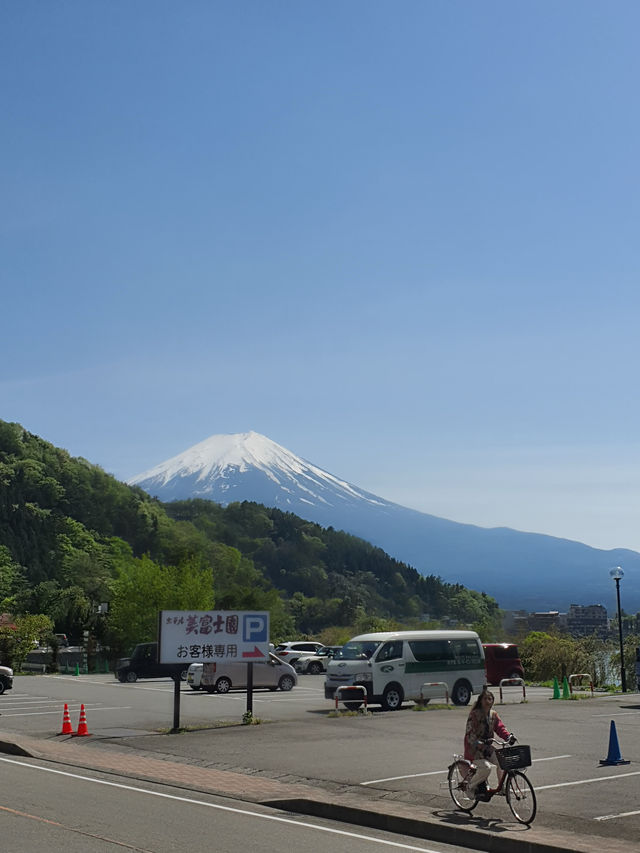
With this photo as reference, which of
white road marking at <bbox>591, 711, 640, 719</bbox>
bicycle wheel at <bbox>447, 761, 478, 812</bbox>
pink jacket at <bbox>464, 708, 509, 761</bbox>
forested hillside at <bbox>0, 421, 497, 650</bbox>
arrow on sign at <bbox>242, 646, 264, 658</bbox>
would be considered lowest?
white road marking at <bbox>591, 711, 640, 719</bbox>

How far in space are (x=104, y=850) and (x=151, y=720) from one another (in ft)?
48.6

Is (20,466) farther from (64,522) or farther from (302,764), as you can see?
(302,764)

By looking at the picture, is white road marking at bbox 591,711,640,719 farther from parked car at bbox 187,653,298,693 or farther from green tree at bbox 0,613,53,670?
green tree at bbox 0,613,53,670

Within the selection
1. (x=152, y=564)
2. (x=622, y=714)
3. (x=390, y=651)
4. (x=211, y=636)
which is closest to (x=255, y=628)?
(x=211, y=636)

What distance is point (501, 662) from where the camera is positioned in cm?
3597

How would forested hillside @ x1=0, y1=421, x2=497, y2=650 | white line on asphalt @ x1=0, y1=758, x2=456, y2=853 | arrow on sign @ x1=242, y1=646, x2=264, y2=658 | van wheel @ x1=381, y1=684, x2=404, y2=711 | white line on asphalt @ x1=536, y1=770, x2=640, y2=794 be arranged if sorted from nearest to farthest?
white line on asphalt @ x1=0, y1=758, x2=456, y2=853
white line on asphalt @ x1=536, y1=770, x2=640, y2=794
arrow on sign @ x1=242, y1=646, x2=264, y2=658
van wheel @ x1=381, y1=684, x2=404, y2=711
forested hillside @ x1=0, y1=421, x2=497, y2=650

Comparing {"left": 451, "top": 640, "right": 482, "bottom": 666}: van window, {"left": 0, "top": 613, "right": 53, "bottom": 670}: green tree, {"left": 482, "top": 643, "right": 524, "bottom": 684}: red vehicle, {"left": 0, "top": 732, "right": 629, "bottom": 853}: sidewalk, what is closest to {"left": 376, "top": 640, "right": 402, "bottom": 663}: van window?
{"left": 451, "top": 640, "right": 482, "bottom": 666}: van window

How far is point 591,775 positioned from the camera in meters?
14.4

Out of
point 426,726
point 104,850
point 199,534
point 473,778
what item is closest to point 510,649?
point 426,726

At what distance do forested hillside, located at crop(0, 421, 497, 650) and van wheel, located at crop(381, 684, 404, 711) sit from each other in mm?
41131

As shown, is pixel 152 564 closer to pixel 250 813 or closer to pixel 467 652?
pixel 467 652

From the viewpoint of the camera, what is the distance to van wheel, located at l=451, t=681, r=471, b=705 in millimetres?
27609

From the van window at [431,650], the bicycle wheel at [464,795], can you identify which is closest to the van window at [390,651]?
the van window at [431,650]

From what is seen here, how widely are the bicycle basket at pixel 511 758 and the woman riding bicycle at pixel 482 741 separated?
294mm
